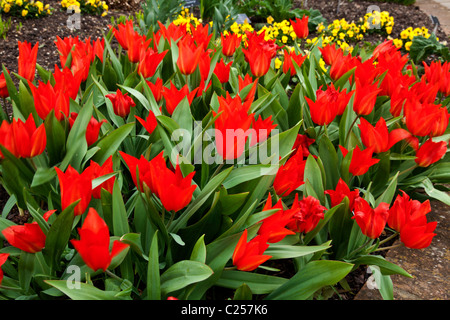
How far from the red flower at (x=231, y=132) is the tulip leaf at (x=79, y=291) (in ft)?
1.68

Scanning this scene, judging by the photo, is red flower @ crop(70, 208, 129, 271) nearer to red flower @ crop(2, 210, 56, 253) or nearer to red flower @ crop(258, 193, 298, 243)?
red flower @ crop(2, 210, 56, 253)

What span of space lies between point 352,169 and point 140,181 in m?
0.80

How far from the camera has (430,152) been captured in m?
1.71

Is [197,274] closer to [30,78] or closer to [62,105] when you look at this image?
[62,105]

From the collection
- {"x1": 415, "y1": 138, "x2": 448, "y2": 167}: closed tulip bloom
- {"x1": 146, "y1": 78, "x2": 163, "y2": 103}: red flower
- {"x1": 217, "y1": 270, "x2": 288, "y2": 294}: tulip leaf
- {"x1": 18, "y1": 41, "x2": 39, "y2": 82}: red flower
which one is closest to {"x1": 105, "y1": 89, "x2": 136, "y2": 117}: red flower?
{"x1": 146, "y1": 78, "x2": 163, "y2": 103}: red flower

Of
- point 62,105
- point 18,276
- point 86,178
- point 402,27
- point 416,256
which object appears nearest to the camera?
point 86,178

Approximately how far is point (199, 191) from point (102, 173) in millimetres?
325

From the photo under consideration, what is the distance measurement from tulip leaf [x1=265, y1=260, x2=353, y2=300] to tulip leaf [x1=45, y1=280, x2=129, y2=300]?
497mm

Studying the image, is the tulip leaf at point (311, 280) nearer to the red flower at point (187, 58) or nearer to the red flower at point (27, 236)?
the red flower at point (27, 236)

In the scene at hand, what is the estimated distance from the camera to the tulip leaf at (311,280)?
124 cm

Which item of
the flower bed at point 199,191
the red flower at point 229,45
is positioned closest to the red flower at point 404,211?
the flower bed at point 199,191

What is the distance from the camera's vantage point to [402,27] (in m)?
5.81
